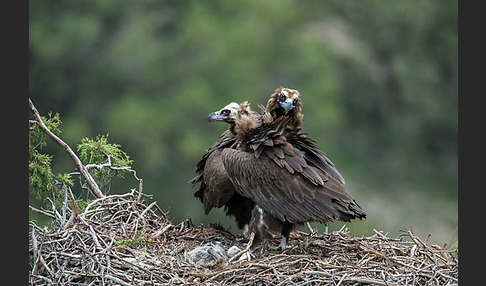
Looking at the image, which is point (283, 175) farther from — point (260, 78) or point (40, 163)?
point (260, 78)

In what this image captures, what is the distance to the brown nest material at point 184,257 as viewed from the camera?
6328 mm

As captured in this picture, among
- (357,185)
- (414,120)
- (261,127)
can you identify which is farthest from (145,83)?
(261,127)

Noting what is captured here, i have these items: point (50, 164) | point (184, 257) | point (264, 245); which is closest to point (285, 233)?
point (264, 245)

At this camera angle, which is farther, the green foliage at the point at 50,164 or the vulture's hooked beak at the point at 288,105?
the vulture's hooked beak at the point at 288,105

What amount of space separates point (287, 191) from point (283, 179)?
115mm

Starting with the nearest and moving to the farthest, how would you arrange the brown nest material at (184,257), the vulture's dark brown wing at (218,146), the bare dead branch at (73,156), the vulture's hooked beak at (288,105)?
the brown nest material at (184,257) → the bare dead branch at (73,156) → the vulture's hooked beak at (288,105) → the vulture's dark brown wing at (218,146)

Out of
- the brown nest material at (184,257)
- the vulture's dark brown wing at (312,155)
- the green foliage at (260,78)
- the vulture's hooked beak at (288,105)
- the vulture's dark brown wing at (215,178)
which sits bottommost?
the brown nest material at (184,257)

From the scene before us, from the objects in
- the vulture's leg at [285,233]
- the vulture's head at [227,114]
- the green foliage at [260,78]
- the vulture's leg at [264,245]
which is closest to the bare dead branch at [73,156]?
the vulture's head at [227,114]

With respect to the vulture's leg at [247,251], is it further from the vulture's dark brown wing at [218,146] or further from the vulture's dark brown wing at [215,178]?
the vulture's dark brown wing at [218,146]

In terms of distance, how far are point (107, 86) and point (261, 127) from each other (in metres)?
17.0

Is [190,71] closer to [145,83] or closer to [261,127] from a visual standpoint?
[145,83]

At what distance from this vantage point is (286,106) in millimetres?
7484

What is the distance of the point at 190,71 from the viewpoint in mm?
21984

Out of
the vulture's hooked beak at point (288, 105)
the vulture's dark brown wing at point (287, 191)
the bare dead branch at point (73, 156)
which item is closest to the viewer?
the vulture's dark brown wing at point (287, 191)
